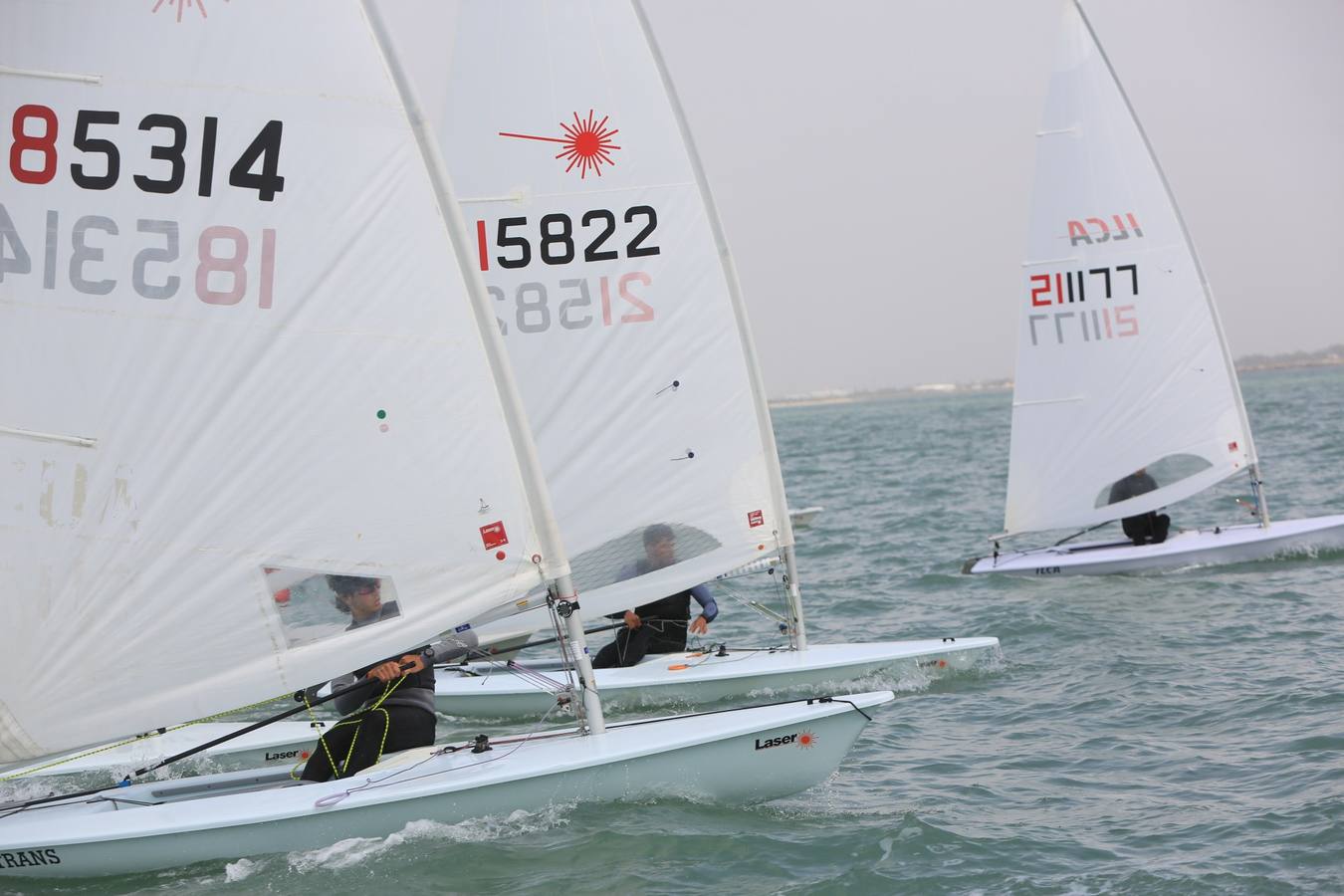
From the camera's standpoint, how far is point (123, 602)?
20.0 ft

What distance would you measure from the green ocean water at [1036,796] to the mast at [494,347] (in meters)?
1.09

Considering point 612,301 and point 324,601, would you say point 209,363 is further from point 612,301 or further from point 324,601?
point 612,301

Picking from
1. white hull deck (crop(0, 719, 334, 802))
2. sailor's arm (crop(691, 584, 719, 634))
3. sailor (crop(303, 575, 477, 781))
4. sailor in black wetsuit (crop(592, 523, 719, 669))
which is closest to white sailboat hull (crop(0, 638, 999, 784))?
white hull deck (crop(0, 719, 334, 802))

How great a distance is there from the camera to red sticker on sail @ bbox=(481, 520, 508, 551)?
21.3 feet

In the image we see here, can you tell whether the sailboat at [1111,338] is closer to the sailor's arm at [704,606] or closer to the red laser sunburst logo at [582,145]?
the sailor's arm at [704,606]

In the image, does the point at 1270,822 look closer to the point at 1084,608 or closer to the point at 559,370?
the point at 559,370

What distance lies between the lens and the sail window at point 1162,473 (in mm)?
14008

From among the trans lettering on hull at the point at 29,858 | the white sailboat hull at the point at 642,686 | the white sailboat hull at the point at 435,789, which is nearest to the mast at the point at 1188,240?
the white sailboat hull at the point at 642,686

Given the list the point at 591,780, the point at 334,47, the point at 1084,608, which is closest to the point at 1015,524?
the point at 1084,608

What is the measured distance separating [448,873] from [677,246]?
188 inches

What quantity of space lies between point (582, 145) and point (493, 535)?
3.62m

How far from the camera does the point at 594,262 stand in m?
9.22

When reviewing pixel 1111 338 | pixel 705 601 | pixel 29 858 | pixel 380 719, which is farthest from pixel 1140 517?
pixel 29 858

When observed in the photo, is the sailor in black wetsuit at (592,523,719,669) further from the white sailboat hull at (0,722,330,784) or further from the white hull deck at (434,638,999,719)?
the white sailboat hull at (0,722,330,784)
